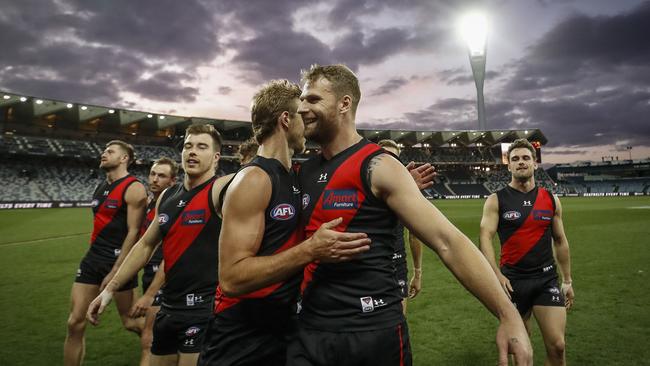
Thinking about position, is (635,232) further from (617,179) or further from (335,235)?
(617,179)

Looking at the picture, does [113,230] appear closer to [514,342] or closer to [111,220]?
[111,220]

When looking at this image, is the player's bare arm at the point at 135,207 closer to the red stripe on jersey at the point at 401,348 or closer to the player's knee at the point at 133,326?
the player's knee at the point at 133,326

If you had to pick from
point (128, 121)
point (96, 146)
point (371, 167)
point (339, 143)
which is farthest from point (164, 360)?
point (96, 146)

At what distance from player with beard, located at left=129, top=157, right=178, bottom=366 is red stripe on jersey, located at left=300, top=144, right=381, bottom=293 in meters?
2.11

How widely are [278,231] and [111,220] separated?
413 cm

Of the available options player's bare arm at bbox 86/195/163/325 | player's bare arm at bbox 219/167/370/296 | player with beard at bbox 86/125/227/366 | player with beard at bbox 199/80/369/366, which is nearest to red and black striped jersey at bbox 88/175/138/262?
player's bare arm at bbox 86/195/163/325

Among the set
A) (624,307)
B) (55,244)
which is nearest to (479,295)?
(624,307)

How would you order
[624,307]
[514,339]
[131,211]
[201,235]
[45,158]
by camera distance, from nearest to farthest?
[514,339] < [201,235] < [131,211] < [624,307] < [45,158]

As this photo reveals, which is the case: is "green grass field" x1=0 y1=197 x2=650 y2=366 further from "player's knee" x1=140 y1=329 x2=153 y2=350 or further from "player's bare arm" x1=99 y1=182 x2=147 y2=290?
"player's bare arm" x1=99 y1=182 x2=147 y2=290

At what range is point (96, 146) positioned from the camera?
52.8 m

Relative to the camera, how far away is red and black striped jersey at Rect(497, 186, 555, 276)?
186 inches

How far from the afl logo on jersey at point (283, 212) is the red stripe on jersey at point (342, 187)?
147 millimetres

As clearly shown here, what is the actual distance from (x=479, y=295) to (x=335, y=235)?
77cm

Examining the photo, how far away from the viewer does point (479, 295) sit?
73.7 inches
